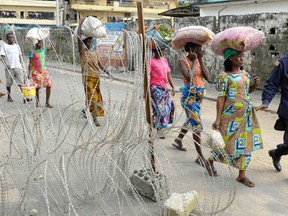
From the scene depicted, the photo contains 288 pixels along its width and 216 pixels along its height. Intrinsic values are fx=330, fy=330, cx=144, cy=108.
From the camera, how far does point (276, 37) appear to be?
8203 millimetres

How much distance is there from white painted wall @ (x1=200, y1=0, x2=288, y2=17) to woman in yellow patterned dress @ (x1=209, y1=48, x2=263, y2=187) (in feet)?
33.0

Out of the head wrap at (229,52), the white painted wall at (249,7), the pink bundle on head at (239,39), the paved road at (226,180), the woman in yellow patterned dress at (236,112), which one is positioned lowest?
the paved road at (226,180)

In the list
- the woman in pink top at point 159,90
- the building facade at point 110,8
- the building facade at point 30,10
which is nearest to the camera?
the woman in pink top at point 159,90

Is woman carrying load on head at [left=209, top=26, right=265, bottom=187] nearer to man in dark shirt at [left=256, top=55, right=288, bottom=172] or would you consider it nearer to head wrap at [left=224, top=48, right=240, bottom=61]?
head wrap at [left=224, top=48, right=240, bottom=61]

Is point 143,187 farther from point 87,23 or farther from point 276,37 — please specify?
point 276,37

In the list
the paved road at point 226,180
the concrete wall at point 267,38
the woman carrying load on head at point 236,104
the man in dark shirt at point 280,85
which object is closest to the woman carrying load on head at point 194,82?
the paved road at point 226,180

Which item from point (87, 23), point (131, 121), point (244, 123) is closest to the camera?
point (131, 121)

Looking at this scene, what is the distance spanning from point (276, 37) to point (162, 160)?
5.88 meters

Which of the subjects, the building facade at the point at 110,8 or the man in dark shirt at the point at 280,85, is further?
the building facade at the point at 110,8

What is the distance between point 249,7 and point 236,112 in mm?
11226

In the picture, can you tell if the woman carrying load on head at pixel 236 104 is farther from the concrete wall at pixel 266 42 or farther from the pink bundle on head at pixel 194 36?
the concrete wall at pixel 266 42

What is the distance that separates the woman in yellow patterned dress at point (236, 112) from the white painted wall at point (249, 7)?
10053 mm

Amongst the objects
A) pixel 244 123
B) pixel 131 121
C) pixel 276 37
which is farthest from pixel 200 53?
pixel 276 37

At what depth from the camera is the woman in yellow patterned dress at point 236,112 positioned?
300 centimetres
